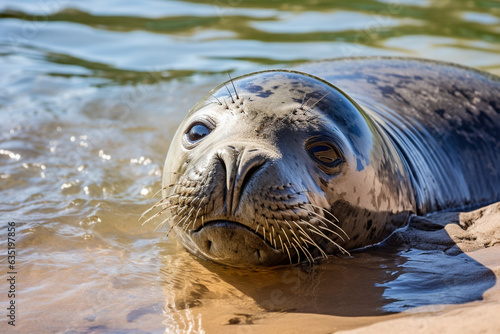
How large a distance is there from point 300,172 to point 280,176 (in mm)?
178

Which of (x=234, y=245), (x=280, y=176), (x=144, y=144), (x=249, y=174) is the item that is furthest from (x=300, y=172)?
(x=144, y=144)

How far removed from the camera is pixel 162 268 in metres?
3.46

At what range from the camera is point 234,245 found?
3152mm

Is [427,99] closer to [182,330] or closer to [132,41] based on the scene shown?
[182,330]

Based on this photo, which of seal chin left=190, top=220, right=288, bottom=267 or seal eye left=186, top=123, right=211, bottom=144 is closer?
seal chin left=190, top=220, right=288, bottom=267

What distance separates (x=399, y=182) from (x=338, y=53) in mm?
4970

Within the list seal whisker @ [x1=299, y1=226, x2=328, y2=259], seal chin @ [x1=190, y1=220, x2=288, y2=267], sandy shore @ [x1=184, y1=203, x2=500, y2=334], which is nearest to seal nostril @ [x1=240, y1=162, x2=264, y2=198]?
seal chin @ [x1=190, y1=220, x2=288, y2=267]

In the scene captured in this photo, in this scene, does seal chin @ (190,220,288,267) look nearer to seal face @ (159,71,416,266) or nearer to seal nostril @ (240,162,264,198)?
seal face @ (159,71,416,266)

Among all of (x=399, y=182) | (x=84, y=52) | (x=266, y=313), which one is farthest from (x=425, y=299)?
(x=84, y=52)

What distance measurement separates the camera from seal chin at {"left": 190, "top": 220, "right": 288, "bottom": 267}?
10.0 ft

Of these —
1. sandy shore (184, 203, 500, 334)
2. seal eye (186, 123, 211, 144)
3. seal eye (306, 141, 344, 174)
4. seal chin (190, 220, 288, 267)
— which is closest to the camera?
sandy shore (184, 203, 500, 334)

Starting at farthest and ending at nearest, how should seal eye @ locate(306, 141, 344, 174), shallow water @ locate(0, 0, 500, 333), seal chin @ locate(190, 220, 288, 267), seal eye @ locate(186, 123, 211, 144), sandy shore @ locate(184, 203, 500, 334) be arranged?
seal eye @ locate(186, 123, 211, 144)
seal eye @ locate(306, 141, 344, 174)
seal chin @ locate(190, 220, 288, 267)
shallow water @ locate(0, 0, 500, 333)
sandy shore @ locate(184, 203, 500, 334)

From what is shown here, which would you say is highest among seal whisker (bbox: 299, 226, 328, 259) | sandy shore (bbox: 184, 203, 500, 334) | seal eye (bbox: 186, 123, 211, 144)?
seal eye (bbox: 186, 123, 211, 144)

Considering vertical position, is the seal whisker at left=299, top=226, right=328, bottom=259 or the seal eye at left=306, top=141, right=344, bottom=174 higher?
the seal eye at left=306, top=141, right=344, bottom=174
